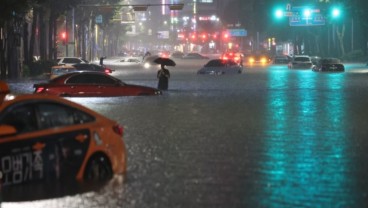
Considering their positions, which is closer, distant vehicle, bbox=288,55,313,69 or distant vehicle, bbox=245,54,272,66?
distant vehicle, bbox=288,55,313,69

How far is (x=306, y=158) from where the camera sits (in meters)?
13.3

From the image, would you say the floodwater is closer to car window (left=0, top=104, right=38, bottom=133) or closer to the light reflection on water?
the light reflection on water

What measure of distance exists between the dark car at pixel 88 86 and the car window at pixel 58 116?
66.3 ft

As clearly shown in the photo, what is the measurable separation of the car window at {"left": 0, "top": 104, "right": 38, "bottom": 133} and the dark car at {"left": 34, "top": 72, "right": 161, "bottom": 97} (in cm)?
2053

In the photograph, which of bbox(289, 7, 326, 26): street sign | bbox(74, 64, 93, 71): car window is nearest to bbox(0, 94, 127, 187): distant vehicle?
bbox(74, 64, 93, 71): car window

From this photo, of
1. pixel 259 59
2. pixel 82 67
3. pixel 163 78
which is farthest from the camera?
pixel 259 59

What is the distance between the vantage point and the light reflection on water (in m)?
9.77

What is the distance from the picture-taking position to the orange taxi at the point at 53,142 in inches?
385

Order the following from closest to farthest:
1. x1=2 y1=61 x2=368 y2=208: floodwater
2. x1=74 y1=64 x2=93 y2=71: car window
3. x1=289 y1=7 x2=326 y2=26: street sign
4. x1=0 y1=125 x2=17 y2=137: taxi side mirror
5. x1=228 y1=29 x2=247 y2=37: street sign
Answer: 1. x1=0 y1=125 x2=17 y2=137: taxi side mirror
2. x1=2 y1=61 x2=368 y2=208: floodwater
3. x1=74 y1=64 x2=93 y2=71: car window
4. x1=289 y1=7 x2=326 y2=26: street sign
5. x1=228 y1=29 x2=247 y2=37: street sign

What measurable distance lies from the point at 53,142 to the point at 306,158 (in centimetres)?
503

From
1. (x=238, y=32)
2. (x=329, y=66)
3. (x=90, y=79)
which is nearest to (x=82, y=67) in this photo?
(x=90, y=79)

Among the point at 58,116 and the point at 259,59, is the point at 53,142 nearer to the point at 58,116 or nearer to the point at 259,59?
the point at 58,116

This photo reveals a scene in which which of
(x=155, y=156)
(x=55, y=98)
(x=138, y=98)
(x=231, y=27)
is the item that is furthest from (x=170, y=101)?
(x=231, y=27)

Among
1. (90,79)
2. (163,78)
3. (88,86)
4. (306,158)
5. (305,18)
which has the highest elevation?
Answer: (305,18)
